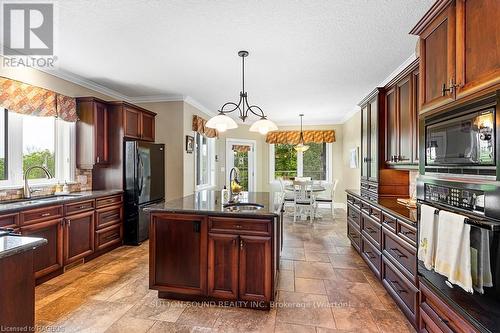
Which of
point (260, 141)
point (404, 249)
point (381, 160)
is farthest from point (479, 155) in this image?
point (260, 141)

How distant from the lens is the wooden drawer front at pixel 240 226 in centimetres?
227

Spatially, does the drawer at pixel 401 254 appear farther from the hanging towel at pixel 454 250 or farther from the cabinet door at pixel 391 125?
the cabinet door at pixel 391 125

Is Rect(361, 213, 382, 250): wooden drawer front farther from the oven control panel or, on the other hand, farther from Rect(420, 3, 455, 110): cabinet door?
Rect(420, 3, 455, 110): cabinet door

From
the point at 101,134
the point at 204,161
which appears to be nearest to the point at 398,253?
the point at 101,134

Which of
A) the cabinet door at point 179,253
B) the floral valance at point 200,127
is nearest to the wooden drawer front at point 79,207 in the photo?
the cabinet door at point 179,253

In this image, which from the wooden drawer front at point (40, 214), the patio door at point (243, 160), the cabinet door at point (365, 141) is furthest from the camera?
the patio door at point (243, 160)

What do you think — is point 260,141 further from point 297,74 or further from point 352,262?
point 352,262

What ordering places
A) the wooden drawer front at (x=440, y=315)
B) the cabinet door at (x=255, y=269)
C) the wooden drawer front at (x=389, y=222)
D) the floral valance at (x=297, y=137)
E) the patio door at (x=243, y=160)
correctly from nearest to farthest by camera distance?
the wooden drawer front at (x=440, y=315)
the cabinet door at (x=255, y=269)
the wooden drawer front at (x=389, y=222)
the floral valance at (x=297, y=137)
the patio door at (x=243, y=160)

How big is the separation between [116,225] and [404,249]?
12.4 ft

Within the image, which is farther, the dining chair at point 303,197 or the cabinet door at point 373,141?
the dining chair at point 303,197

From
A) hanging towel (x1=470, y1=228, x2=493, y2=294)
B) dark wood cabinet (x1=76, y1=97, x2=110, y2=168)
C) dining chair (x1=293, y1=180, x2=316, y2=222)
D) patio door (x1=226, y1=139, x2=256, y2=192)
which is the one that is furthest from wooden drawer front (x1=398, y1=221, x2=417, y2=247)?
patio door (x1=226, y1=139, x2=256, y2=192)

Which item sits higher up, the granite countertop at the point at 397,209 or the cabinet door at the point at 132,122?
the cabinet door at the point at 132,122

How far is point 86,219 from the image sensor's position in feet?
11.1

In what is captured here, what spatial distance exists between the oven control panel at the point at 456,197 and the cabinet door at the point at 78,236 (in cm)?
363
